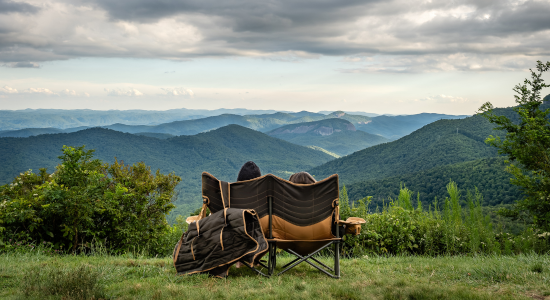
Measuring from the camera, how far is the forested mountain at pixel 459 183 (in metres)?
36.2

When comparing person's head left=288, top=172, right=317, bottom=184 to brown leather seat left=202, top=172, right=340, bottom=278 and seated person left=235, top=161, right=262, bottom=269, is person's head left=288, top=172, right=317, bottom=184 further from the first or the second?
A: seated person left=235, top=161, right=262, bottom=269

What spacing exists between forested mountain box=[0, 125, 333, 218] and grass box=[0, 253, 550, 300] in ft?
279

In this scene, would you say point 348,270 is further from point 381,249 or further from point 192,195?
point 192,195

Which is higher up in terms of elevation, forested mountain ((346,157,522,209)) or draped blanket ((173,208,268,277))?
draped blanket ((173,208,268,277))

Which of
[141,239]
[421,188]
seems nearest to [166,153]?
[421,188]

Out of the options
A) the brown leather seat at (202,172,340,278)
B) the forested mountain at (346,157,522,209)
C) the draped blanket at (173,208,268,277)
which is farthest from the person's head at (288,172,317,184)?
the forested mountain at (346,157,522,209)

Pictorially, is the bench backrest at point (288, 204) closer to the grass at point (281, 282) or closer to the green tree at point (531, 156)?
the grass at point (281, 282)

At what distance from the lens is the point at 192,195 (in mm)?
97188

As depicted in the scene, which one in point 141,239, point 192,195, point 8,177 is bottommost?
point 192,195

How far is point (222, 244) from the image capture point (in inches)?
152

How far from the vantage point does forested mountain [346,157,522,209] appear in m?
36.2

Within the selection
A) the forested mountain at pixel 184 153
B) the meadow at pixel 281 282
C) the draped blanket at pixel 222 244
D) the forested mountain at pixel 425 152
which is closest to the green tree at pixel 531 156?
the meadow at pixel 281 282

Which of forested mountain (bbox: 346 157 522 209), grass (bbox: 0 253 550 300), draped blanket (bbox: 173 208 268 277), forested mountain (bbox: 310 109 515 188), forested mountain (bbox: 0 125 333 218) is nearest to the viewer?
grass (bbox: 0 253 550 300)

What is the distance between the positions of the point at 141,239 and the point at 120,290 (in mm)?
4178
